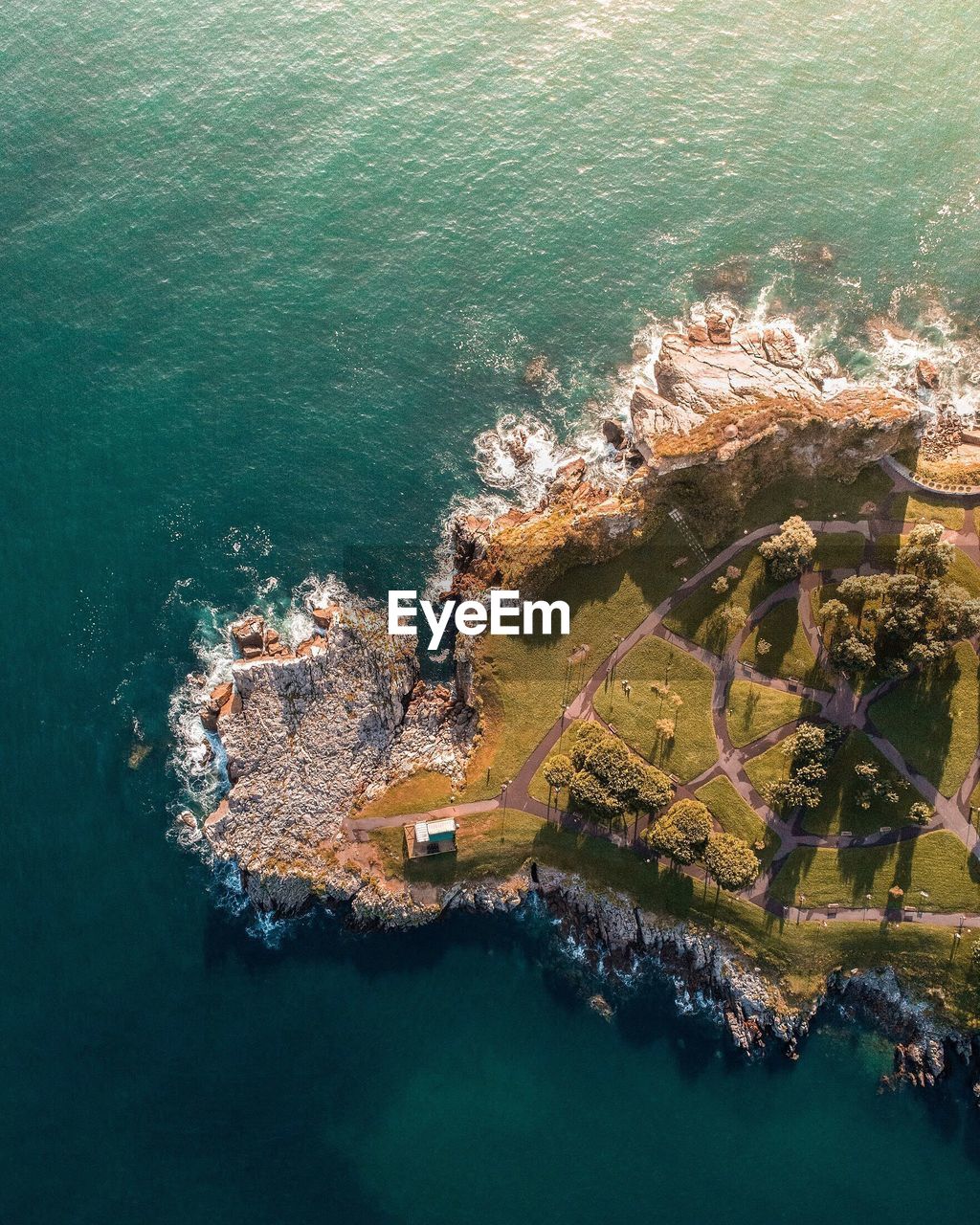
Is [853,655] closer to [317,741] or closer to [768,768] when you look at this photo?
[768,768]

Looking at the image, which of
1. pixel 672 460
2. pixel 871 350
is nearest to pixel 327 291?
pixel 672 460

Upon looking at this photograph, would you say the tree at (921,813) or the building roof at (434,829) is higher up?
the tree at (921,813)

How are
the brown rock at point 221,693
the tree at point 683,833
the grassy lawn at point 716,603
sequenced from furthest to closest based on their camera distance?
the brown rock at point 221,693, the grassy lawn at point 716,603, the tree at point 683,833

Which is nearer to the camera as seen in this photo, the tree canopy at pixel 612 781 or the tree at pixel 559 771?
the tree canopy at pixel 612 781

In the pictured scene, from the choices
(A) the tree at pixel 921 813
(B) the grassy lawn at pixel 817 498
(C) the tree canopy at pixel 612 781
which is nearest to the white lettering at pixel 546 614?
(C) the tree canopy at pixel 612 781

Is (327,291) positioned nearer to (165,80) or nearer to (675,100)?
(165,80)

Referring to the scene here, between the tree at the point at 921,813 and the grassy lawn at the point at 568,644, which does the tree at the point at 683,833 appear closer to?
the grassy lawn at the point at 568,644
